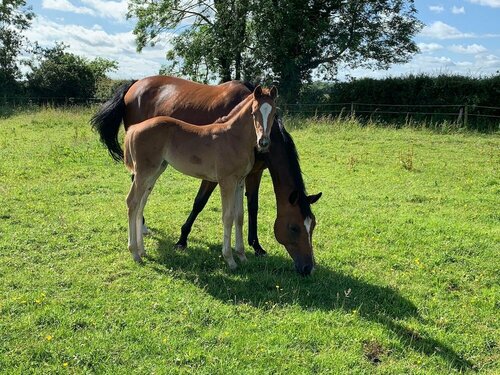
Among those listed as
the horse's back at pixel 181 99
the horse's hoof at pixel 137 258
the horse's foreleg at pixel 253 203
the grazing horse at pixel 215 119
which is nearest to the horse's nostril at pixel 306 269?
the grazing horse at pixel 215 119

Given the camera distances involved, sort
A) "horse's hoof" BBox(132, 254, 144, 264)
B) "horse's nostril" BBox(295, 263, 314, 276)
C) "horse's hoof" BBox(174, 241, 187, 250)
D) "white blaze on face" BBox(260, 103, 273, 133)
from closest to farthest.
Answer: "white blaze on face" BBox(260, 103, 273, 133)
"horse's nostril" BBox(295, 263, 314, 276)
"horse's hoof" BBox(132, 254, 144, 264)
"horse's hoof" BBox(174, 241, 187, 250)

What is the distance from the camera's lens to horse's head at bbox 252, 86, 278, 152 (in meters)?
4.32

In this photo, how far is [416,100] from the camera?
20.9m

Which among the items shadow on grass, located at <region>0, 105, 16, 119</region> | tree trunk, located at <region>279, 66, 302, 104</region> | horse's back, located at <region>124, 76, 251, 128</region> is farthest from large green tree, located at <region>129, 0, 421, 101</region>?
horse's back, located at <region>124, 76, 251, 128</region>

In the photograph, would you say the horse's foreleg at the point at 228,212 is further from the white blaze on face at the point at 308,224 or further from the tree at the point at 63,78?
the tree at the point at 63,78

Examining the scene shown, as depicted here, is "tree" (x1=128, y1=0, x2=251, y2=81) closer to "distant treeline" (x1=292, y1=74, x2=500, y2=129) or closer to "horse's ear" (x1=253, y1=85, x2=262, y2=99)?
"distant treeline" (x1=292, y1=74, x2=500, y2=129)

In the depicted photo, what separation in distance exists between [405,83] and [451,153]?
373 inches

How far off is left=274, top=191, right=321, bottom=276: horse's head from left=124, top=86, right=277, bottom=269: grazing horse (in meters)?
0.59

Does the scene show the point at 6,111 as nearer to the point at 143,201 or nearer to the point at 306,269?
the point at 143,201

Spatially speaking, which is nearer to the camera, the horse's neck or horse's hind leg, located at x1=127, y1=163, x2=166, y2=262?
the horse's neck

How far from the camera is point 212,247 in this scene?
5.79 metres

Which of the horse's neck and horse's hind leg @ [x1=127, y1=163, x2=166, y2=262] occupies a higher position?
the horse's neck

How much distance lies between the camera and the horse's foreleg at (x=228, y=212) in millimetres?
4945

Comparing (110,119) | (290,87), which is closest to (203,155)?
(110,119)
